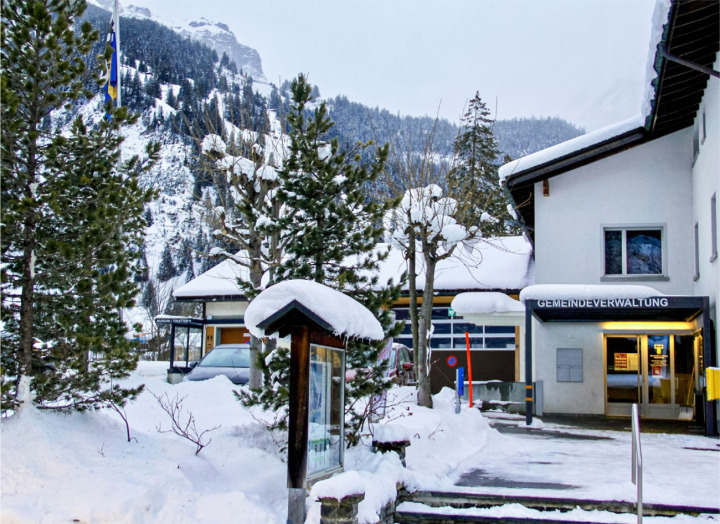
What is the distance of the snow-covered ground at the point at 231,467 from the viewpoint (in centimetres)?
592

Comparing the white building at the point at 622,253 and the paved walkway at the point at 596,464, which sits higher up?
the white building at the point at 622,253

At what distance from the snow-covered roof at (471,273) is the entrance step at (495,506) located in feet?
41.6

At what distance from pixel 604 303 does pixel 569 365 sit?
413 centimetres

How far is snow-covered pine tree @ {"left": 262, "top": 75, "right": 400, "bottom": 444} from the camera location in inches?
371

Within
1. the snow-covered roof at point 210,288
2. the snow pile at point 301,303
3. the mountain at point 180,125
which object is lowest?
the snow pile at point 301,303

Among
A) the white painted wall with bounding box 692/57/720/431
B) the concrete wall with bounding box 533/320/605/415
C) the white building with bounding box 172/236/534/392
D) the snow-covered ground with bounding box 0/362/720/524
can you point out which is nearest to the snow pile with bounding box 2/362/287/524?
the snow-covered ground with bounding box 0/362/720/524

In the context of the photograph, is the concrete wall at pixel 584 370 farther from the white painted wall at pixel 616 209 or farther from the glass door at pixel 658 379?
the white painted wall at pixel 616 209

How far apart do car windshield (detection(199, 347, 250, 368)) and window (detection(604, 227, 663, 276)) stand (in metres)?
9.36

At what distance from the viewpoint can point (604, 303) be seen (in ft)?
50.5

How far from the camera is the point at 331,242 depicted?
9.66 metres

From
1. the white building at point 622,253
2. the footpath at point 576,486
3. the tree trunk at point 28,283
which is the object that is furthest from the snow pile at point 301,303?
the white building at point 622,253

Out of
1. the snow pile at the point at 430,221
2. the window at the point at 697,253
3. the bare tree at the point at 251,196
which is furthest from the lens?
the window at the point at 697,253

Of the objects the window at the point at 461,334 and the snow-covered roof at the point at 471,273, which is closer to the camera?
the snow-covered roof at the point at 471,273

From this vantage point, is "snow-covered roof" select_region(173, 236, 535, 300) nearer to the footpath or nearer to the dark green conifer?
the footpath
